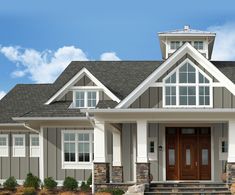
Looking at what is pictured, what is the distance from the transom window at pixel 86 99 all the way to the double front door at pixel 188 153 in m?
4.31

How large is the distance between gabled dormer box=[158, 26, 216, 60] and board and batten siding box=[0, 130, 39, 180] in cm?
912

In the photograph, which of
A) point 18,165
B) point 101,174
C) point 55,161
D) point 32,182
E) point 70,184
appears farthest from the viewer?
point 18,165

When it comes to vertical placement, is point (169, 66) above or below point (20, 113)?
above

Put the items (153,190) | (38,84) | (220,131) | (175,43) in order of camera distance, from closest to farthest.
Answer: (153,190) < (220,131) < (175,43) < (38,84)

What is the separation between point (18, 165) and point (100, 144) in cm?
825

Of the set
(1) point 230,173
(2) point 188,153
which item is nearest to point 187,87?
(2) point 188,153

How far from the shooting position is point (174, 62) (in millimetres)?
22484

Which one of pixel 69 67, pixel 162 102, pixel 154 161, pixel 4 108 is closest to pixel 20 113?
pixel 4 108

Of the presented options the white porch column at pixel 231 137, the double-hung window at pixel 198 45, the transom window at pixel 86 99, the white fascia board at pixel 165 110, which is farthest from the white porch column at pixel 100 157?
the double-hung window at pixel 198 45

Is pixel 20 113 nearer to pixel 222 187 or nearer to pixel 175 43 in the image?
pixel 175 43

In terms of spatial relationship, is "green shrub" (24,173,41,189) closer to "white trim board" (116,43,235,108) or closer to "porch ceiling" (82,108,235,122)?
"porch ceiling" (82,108,235,122)

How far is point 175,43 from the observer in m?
29.5

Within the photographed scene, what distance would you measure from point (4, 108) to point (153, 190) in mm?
12647

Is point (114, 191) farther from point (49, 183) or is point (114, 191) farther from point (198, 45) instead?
point (198, 45)
